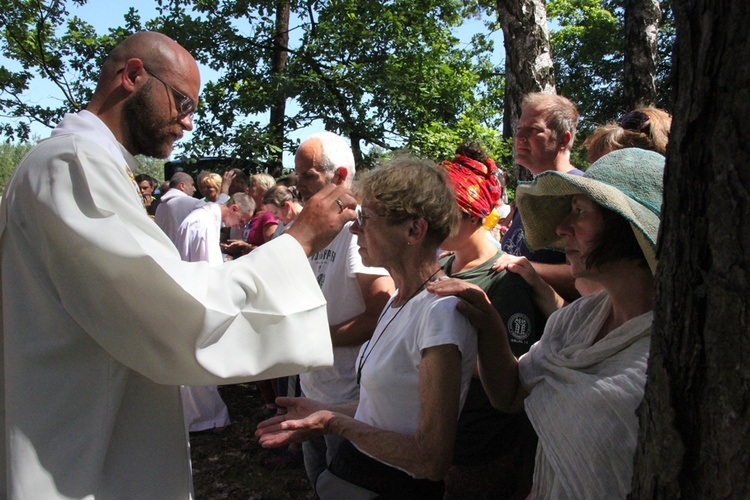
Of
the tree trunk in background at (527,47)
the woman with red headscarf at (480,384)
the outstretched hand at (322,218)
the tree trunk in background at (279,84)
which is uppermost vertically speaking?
the tree trunk in background at (279,84)

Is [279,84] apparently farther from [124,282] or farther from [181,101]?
[124,282]

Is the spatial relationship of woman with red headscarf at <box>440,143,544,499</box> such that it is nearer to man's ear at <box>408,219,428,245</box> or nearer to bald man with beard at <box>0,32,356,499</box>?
man's ear at <box>408,219,428,245</box>

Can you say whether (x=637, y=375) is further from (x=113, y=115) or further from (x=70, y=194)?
(x=113, y=115)

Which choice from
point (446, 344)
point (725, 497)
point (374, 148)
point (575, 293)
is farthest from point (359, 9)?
point (725, 497)

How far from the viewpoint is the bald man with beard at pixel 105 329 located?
4.88ft

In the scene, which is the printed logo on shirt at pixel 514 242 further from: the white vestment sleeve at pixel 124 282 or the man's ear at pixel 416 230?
the white vestment sleeve at pixel 124 282

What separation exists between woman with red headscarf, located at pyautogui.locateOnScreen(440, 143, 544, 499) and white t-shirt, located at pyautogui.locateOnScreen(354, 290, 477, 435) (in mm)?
394

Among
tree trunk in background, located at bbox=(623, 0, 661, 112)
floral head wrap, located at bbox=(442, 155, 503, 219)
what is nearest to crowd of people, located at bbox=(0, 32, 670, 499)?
floral head wrap, located at bbox=(442, 155, 503, 219)

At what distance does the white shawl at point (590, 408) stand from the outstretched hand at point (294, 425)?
649 millimetres

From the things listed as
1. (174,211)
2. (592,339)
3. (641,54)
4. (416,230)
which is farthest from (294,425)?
(641,54)

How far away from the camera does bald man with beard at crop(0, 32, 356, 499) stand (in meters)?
1.49

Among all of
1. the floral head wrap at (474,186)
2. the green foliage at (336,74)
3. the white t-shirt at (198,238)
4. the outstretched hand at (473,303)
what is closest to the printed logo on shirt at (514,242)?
the floral head wrap at (474,186)

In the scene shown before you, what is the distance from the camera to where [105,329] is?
1501 mm

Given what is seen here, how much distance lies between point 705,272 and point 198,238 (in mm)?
4927
